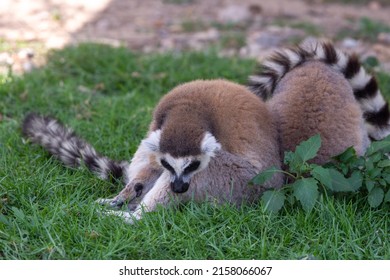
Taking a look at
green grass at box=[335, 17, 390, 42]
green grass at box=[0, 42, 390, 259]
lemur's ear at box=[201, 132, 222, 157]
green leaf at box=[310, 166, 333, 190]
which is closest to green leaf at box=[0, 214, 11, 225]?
green grass at box=[0, 42, 390, 259]

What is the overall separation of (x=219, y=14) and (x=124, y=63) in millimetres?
3135

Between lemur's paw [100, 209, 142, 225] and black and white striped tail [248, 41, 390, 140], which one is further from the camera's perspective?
black and white striped tail [248, 41, 390, 140]

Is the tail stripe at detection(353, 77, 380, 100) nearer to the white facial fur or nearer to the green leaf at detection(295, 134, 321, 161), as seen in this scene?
the green leaf at detection(295, 134, 321, 161)

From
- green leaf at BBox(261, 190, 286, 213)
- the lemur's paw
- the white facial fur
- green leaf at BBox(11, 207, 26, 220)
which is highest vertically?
the white facial fur

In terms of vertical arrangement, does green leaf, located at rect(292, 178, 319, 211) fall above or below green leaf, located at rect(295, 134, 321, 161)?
→ below

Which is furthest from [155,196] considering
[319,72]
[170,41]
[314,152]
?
[170,41]

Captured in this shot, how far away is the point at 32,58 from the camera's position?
275 inches

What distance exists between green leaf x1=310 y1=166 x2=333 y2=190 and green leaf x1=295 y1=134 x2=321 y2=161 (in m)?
0.09

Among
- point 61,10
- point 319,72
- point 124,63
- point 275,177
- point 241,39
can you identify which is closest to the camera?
point 275,177

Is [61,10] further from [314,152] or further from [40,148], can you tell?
[314,152]

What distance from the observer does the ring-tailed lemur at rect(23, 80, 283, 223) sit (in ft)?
13.2

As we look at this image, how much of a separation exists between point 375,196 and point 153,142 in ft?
4.63

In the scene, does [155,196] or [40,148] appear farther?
[40,148]

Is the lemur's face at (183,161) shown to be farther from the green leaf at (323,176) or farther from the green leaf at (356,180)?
the green leaf at (356,180)
